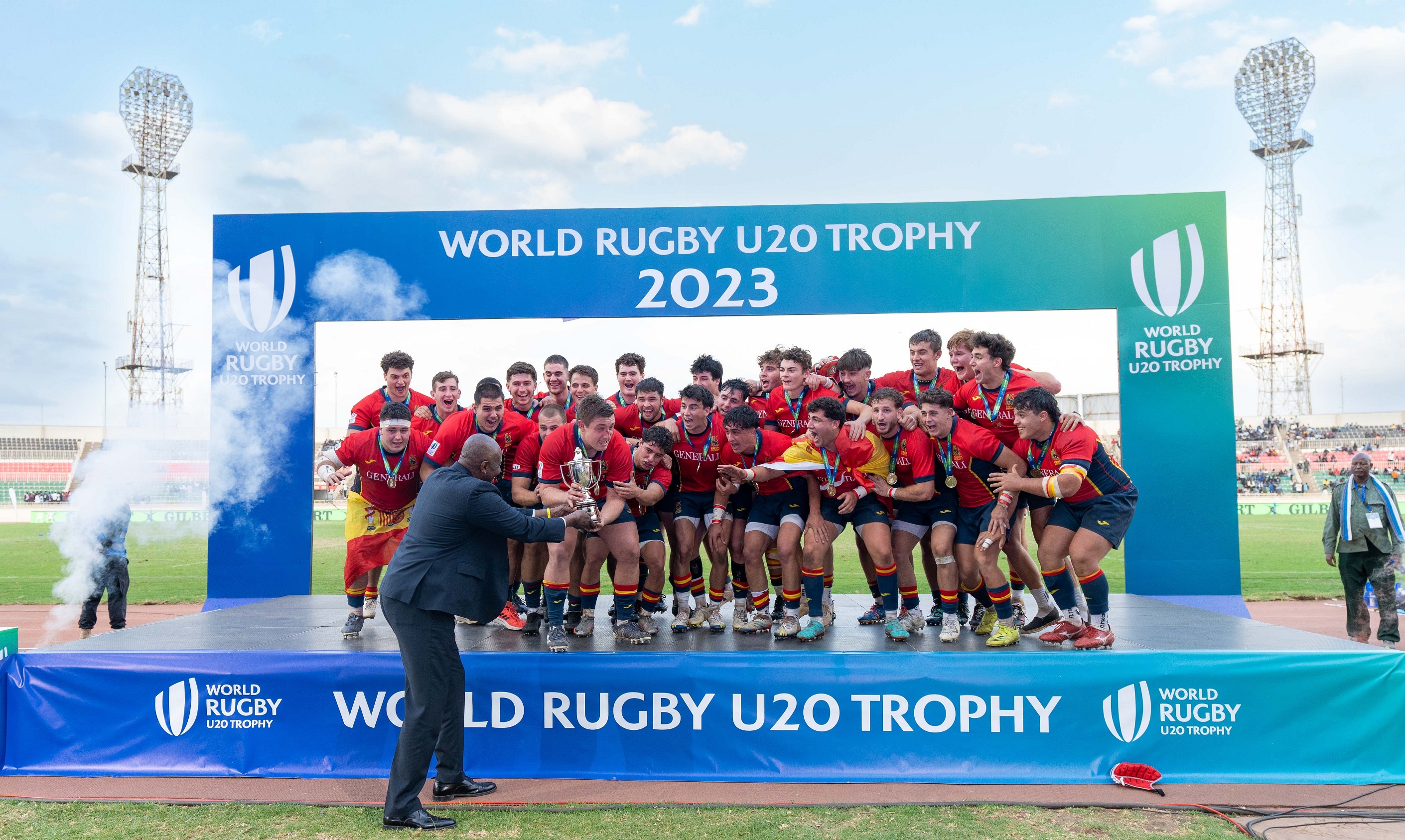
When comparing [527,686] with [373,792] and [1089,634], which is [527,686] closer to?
[373,792]

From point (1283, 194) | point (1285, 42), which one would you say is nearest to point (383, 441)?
point (1285, 42)

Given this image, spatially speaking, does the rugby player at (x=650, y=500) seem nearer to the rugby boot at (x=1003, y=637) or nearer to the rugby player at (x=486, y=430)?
the rugby player at (x=486, y=430)

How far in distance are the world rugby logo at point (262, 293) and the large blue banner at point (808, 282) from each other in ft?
0.05

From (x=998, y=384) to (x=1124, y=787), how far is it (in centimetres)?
259

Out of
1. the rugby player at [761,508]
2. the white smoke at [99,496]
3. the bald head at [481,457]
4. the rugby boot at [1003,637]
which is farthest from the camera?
the white smoke at [99,496]

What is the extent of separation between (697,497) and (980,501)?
1978 mm

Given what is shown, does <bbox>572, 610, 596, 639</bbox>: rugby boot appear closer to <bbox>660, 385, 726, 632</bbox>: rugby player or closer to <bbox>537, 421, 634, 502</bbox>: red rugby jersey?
<bbox>660, 385, 726, 632</bbox>: rugby player

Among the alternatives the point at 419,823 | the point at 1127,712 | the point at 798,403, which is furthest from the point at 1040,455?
the point at 419,823

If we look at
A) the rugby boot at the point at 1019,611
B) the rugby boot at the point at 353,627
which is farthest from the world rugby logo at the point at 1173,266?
the rugby boot at the point at 353,627

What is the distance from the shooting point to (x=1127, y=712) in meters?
4.70

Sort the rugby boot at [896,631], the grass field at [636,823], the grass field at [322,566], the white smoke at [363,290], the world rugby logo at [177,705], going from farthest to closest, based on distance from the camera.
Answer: the grass field at [322,566]
the white smoke at [363,290]
the rugby boot at [896,631]
the world rugby logo at [177,705]
the grass field at [636,823]

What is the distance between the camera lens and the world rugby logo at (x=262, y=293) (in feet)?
26.9

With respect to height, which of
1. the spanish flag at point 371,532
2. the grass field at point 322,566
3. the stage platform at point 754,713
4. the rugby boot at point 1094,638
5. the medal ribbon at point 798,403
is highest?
the medal ribbon at point 798,403

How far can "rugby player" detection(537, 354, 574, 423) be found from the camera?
21.3ft
